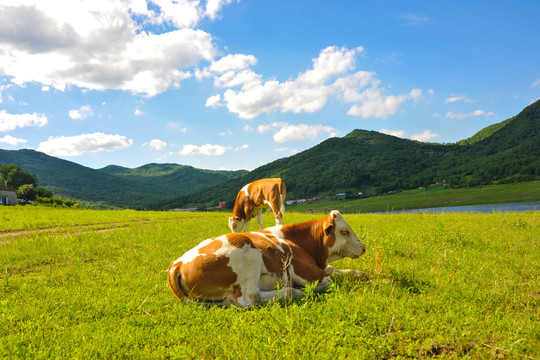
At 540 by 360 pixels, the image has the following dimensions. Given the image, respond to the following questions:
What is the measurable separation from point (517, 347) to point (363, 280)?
2533mm

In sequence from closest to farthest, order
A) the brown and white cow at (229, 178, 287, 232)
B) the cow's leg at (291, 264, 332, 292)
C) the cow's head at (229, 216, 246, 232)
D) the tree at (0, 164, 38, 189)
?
the cow's leg at (291, 264, 332, 292) < the brown and white cow at (229, 178, 287, 232) < the cow's head at (229, 216, 246, 232) < the tree at (0, 164, 38, 189)

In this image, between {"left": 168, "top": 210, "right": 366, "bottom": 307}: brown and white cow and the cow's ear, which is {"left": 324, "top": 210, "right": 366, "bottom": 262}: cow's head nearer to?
the cow's ear

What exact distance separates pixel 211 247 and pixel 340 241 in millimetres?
2682

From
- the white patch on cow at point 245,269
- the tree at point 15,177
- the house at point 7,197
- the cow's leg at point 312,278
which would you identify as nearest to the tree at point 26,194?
the house at point 7,197

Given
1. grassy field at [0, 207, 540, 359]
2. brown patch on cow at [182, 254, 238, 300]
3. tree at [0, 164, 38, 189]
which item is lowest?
grassy field at [0, 207, 540, 359]

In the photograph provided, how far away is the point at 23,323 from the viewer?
13.4ft

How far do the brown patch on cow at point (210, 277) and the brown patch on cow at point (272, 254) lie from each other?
0.59 metres

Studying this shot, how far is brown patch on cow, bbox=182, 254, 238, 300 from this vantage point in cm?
443

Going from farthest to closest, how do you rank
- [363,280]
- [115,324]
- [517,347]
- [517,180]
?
1. [517,180]
2. [363,280]
3. [115,324]
4. [517,347]

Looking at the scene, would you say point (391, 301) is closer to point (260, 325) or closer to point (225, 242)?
point (260, 325)

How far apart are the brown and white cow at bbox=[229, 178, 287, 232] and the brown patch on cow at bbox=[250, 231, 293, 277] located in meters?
4.39

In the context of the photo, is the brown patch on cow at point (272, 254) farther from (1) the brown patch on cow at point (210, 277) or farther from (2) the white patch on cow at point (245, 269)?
(1) the brown patch on cow at point (210, 277)

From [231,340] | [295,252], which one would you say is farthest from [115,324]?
[295,252]

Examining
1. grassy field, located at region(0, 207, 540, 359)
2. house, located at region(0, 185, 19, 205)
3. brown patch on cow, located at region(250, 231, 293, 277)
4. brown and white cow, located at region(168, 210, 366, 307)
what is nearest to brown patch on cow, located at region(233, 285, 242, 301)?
brown and white cow, located at region(168, 210, 366, 307)
